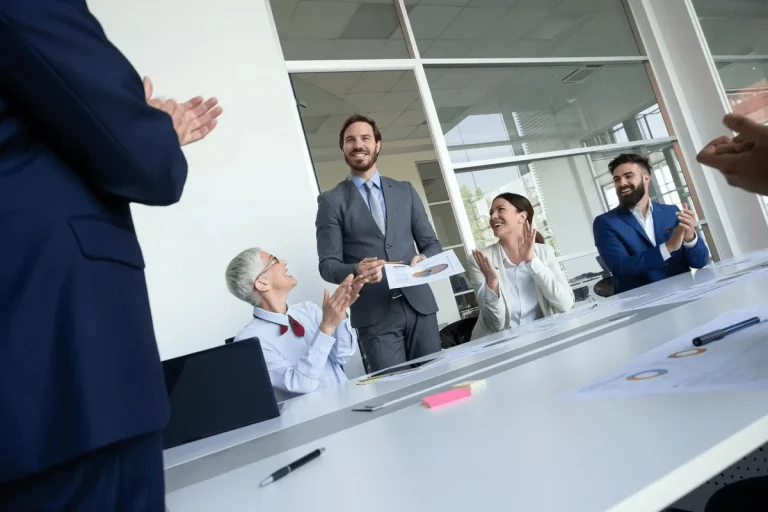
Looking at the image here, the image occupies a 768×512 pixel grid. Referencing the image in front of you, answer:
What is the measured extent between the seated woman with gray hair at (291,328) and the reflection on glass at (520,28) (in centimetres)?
263

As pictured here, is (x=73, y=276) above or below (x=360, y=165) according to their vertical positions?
below

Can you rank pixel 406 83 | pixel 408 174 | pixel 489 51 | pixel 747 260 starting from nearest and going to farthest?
pixel 747 260 → pixel 406 83 → pixel 489 51 → pixel 408 174

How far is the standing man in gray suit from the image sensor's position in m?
2.51

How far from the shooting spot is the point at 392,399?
3.77ft

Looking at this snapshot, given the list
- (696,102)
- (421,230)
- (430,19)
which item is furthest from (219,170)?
(696,102)

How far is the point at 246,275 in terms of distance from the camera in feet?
7.61

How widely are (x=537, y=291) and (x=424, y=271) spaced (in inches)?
30.0

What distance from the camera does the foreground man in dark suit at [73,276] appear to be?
534 millimetres

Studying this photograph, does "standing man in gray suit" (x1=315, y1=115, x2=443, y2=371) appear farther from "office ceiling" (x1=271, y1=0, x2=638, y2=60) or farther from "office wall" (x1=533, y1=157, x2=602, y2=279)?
"office wall" (x1=533, y1=157, x2=602, y2=279)

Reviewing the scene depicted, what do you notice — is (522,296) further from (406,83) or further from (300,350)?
(406,83)

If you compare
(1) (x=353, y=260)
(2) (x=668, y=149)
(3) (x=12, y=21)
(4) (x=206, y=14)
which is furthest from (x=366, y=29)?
(3) (x=12, y=21)

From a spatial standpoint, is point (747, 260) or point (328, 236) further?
point (328, 236)

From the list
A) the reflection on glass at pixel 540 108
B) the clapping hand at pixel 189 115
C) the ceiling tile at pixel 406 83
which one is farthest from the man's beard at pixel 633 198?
the clapping hand at pixel 189 115

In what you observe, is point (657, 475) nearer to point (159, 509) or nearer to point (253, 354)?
point (159, 509)
